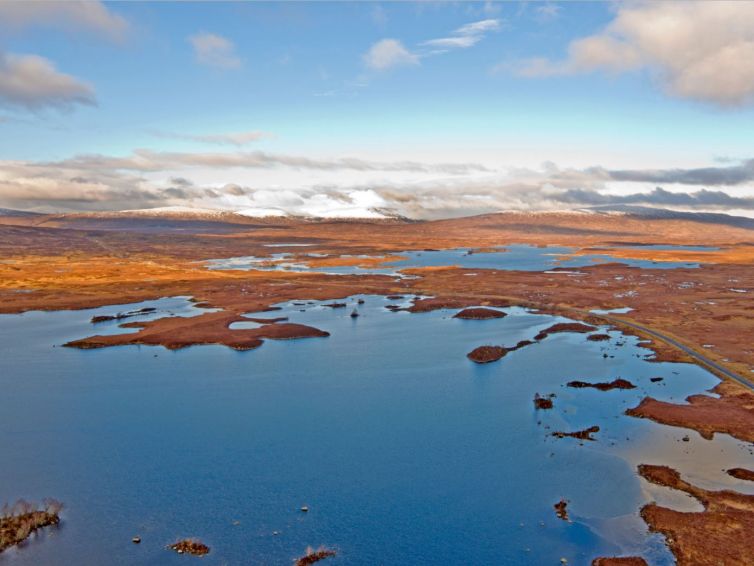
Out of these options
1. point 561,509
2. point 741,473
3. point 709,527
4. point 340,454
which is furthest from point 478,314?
point 709,527

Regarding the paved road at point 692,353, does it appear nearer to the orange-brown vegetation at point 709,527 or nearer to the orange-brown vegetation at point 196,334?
the orange-brown vegetation at point 709,527

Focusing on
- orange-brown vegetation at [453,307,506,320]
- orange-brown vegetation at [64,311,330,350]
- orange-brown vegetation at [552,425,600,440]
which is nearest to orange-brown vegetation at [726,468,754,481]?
orange-brown vegetation at [552,425,600,440]

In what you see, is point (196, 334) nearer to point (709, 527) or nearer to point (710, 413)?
point (710, 413)

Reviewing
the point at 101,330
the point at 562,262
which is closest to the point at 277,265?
the point at 562,262

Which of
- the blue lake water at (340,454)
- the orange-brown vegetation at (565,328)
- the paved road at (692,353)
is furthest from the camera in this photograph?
the orange-brown vegetation at (565,328)

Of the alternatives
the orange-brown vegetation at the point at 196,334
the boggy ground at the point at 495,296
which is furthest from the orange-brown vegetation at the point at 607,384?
the orange-brown vegetation at the point at 196,334
